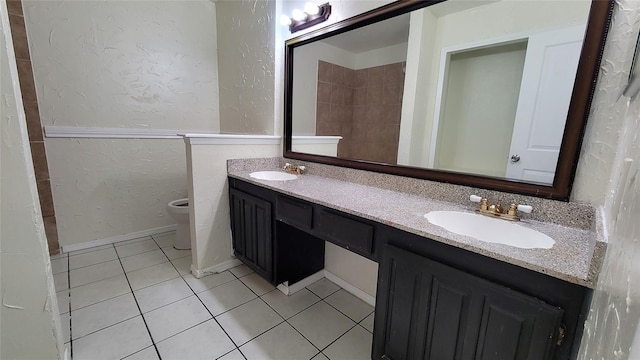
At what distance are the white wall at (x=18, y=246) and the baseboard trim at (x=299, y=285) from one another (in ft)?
3.66

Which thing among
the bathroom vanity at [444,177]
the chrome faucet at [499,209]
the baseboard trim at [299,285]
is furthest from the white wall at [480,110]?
the baseboard trim at [299,285]

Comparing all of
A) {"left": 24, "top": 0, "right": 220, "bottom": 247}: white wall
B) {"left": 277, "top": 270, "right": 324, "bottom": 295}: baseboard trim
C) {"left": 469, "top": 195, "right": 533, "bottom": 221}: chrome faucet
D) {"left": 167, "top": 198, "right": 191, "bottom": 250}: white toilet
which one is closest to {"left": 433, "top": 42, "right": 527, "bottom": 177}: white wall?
{"left": 469, "top": 195, "right": 533, "bottom": 221}: chrome faucet

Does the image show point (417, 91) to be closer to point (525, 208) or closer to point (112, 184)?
→ point (525, 208)

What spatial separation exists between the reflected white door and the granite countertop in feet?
0.79

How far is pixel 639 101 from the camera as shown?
2.24ft

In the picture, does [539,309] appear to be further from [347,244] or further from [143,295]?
[143,295]

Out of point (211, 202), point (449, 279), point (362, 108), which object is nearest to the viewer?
point (449, 279)

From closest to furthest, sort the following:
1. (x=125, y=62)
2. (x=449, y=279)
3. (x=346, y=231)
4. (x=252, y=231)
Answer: (x=449, y=279) < (x=346, y=231) < (x=252, y=231) < (x=125, y=62)

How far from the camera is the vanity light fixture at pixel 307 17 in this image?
1.75 metres

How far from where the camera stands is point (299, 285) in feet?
6.08

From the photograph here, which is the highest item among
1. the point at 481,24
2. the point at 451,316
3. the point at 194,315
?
the point at 481,24

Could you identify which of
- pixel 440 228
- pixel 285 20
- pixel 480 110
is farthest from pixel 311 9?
pixel 440 228

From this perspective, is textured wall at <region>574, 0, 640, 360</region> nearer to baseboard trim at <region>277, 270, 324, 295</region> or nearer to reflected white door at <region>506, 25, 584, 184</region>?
reflected white door at <region>506, 25, 584, 184</region>

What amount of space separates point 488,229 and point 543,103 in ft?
1.77
